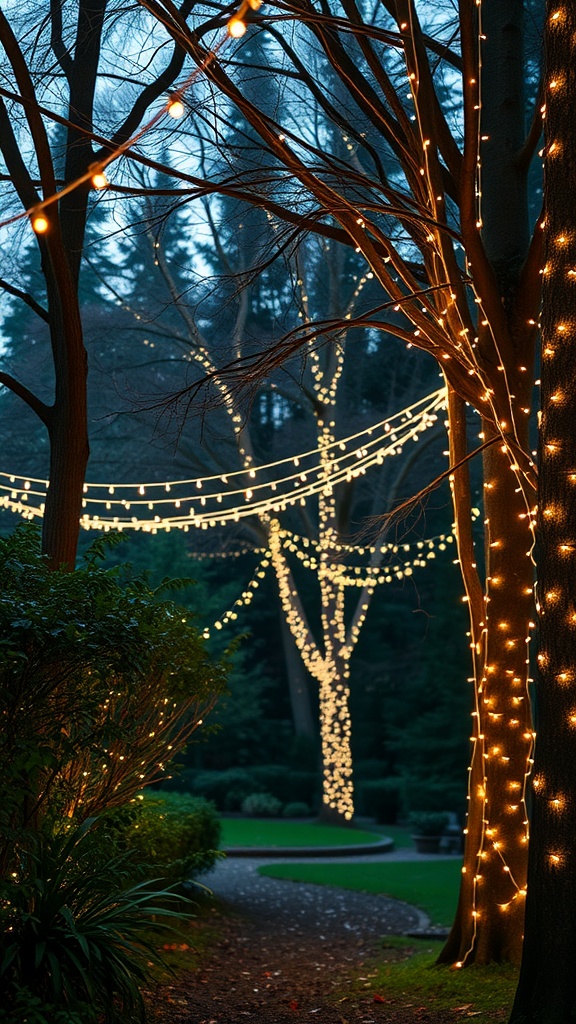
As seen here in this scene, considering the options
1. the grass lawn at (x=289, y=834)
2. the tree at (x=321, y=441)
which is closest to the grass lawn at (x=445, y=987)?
the grass lawn at (x=289, y=834)

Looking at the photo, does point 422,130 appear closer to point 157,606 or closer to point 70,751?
point 157,606

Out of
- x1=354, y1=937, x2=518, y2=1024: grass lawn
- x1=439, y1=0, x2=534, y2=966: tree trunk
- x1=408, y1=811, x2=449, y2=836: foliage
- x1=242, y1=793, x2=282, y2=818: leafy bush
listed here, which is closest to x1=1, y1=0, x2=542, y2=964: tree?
x1=439, y1=0, x2=534, y2=966: tree trunk

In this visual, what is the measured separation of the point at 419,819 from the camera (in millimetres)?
19016

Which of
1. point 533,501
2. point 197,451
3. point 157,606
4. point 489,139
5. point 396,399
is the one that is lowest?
point 157,606

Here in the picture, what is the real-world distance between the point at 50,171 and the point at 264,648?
944 inches

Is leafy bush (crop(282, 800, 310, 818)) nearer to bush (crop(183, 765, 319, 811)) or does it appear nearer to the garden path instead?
bush (crop(183, 765, 319, 811))

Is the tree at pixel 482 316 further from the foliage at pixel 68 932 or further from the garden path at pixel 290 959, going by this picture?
the foliage at pixel 68 932


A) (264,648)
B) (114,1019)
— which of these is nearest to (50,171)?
(114,1019)

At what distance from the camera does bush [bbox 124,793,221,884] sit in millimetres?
7516

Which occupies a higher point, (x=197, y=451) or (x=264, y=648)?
(x=197, y=451)

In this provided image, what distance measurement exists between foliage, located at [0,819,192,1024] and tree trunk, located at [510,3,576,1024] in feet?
5.57

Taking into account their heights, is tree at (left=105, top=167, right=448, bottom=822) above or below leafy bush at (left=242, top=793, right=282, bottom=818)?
above

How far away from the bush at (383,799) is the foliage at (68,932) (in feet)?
65.6

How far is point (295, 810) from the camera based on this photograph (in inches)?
920
